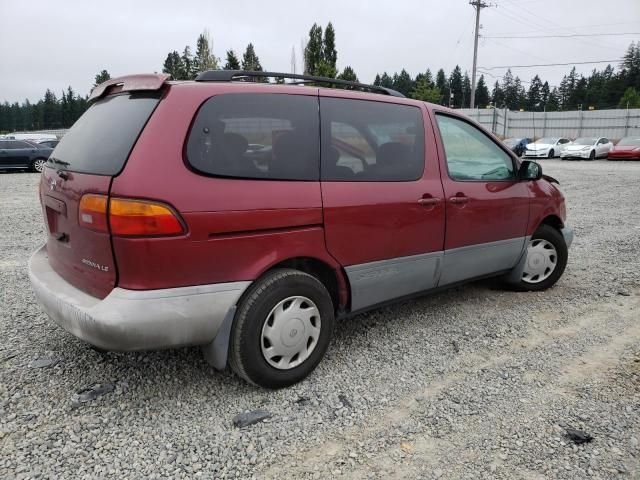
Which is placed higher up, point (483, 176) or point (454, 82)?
point (454, 82)

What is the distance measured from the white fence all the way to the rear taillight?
39842mm

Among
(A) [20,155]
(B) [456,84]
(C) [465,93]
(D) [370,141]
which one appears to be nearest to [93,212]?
(D) [370,141]

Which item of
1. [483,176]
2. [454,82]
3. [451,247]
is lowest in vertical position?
[451,247]

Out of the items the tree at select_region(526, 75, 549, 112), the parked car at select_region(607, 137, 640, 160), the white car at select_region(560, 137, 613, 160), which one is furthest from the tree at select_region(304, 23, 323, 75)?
the tree at select_region(526, 75, 549, 112)

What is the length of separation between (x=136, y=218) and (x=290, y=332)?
3.57ft

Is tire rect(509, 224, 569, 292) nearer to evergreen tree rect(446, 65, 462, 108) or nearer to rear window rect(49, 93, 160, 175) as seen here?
rear window rect(49, 93, 160, 175)

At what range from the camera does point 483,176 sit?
3.95m

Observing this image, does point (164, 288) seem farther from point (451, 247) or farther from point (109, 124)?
point (451, 247)

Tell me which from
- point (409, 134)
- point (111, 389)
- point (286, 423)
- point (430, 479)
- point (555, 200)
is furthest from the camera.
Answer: point (555, 200)

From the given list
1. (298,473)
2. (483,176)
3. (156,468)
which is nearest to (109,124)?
(156,468)

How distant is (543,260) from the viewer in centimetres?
462

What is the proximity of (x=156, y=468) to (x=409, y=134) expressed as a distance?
2.59 metres

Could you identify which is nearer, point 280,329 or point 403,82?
point 280,329

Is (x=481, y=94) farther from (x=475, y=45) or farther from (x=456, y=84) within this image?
(x=475, y=45)
